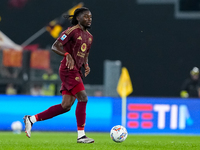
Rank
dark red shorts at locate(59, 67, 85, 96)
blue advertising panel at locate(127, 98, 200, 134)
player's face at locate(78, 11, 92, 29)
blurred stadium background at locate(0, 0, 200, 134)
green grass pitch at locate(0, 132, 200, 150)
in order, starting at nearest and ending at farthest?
green grass pitch at locate(0, 132, 200, 150) → dark red shorts at locate(59, 67, 85, 96) → player's face at locate(78, 11, 92, 29) → blue advertising panel at locate(127, 98, 200, 134) → blurred stadium background at locate(0, 0, 200, 134)

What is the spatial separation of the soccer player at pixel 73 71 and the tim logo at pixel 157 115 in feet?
16.9

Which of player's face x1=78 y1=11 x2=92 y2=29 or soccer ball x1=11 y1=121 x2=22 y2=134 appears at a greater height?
player's face x1=78 y1=11 x2=92 y2=29

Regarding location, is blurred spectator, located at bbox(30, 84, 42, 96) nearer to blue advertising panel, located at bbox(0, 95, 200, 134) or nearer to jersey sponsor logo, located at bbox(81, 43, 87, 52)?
blue advertising panel, located at bbox(0, 95, 200, 134)

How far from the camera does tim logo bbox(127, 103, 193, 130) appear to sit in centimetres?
1124

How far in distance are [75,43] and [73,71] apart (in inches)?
14.4

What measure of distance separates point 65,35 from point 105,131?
218 inches

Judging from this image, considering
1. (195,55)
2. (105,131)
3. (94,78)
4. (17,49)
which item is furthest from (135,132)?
(195,55)

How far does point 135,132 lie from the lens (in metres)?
11.2

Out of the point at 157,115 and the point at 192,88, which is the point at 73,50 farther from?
the point at 192,88

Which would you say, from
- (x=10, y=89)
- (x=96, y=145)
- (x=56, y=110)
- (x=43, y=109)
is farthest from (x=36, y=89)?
(x=96, y=145)

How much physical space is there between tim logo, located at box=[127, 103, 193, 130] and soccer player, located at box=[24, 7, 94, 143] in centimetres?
514

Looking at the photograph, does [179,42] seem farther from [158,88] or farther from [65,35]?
[65,35]

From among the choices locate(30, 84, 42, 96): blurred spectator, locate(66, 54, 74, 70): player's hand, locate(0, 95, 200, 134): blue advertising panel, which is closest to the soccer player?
locate(66, 54, 74, 70): player's hand

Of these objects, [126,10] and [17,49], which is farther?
[126,10]
